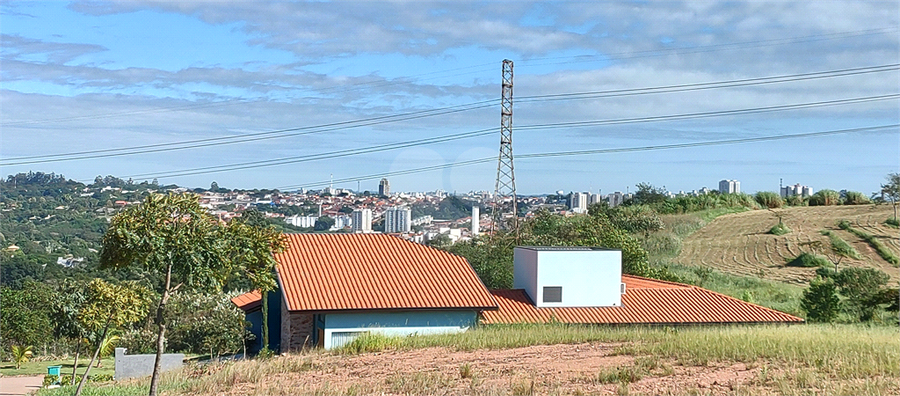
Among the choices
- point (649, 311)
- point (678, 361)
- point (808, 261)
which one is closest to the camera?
point (678, 361)

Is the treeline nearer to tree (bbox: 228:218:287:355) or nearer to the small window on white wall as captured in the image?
tree (bbox: 228:218:287:355)

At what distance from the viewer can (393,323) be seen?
947 inches

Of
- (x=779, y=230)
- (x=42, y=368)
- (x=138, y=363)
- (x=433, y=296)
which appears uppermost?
(x=779, y=230)

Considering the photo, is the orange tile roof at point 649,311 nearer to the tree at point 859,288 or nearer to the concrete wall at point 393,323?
the concrete wall at point 393,323

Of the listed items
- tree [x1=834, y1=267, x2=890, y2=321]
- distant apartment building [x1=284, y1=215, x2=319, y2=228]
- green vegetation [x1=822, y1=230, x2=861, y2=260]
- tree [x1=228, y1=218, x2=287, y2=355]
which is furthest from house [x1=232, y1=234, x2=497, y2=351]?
green vegetation [x1=822, y1=230, x2=861, y2=260]

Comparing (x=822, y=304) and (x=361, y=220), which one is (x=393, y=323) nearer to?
(x=822, y=304)

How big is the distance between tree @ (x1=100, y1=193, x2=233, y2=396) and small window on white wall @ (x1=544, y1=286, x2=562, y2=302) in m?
17.2

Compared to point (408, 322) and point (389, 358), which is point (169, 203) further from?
point (408, 322)

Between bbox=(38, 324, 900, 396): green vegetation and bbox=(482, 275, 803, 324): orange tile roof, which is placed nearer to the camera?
bbox=(38, 324, 900, 396): green vegetation

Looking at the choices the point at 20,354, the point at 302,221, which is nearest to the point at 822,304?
the point at 20,354

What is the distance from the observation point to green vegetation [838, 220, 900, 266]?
47.4m

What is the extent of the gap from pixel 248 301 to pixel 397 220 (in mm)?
27193

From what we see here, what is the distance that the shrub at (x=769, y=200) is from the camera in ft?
238

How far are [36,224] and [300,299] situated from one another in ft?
149
